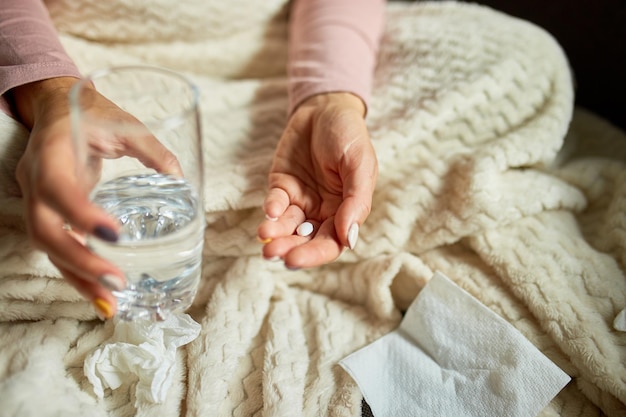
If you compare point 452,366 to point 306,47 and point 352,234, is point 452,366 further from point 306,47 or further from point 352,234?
point 306,47

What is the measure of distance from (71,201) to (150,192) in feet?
0.42

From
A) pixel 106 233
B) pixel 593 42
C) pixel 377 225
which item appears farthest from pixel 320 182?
pixel 593 42

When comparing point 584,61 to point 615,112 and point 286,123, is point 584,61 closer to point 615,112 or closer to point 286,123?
point 615,112

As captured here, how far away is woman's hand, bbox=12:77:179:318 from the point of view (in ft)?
1.64

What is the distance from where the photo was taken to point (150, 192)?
62cm

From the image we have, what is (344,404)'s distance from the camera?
661 millimetres

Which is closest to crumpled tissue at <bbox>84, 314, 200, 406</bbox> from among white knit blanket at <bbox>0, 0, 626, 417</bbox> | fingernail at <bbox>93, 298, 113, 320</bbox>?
white knit blanket at <bbox>0, 0, 626, 417</bbox>

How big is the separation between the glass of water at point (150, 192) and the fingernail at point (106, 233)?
0.5 inches

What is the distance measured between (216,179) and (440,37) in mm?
439

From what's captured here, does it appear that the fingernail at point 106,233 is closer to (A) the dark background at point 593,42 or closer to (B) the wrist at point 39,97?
(B) the wrist at point 39,97

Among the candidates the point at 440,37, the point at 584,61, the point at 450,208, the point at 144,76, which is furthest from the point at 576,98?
the point at 144,76

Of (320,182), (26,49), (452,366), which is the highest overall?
(26,49)

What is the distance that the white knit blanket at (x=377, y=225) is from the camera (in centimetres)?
67

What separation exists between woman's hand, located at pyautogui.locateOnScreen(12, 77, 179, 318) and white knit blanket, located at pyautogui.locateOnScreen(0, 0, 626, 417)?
140 millimetres
